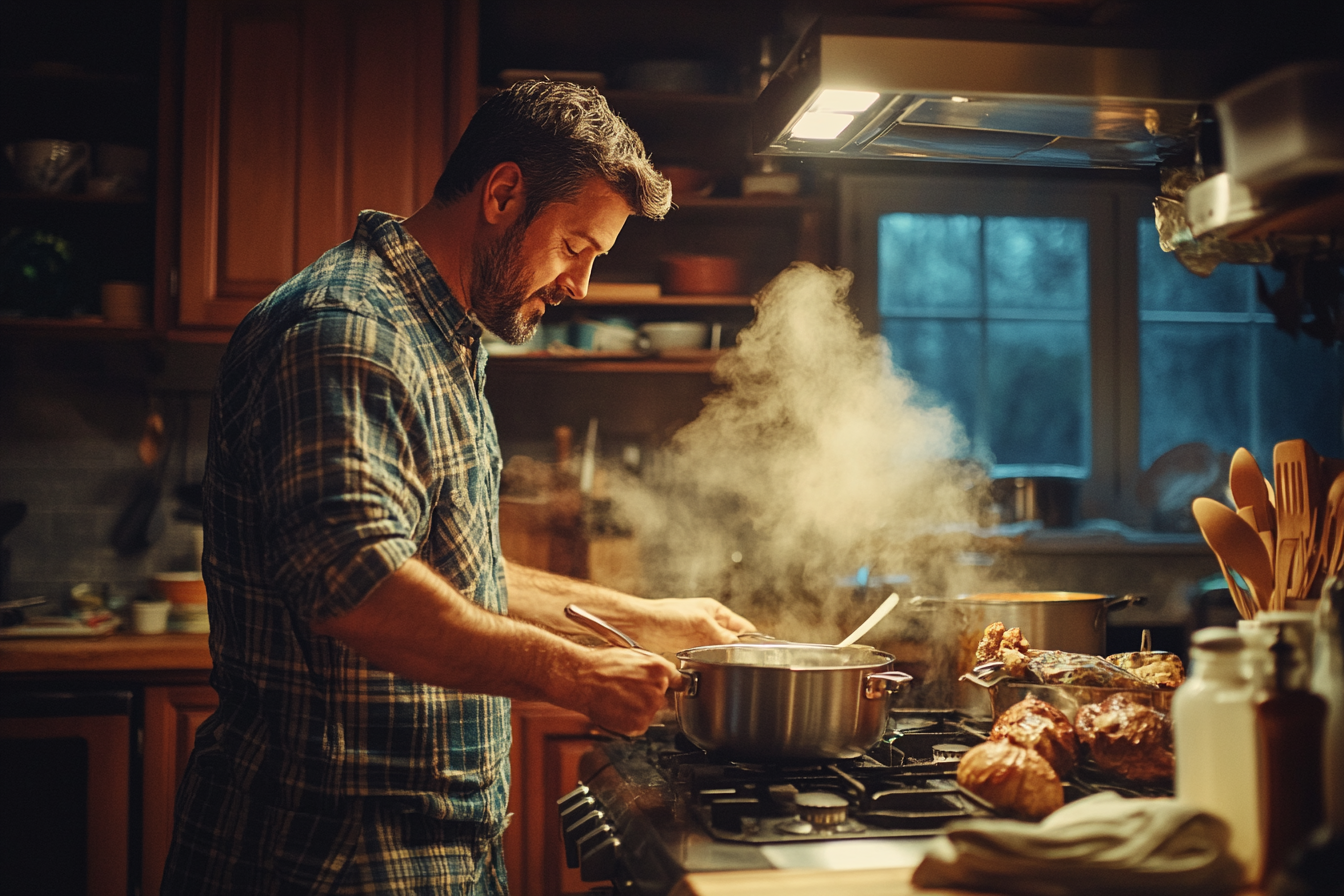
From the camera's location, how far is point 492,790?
4.17ft

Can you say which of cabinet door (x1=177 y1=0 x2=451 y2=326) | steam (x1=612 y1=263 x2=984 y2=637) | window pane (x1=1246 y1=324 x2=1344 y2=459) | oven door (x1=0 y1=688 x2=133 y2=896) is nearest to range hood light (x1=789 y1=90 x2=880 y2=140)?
steam (x1=612 y1=263 x2=984 y2=637)

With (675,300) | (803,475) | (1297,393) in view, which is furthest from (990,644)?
(1297,393)

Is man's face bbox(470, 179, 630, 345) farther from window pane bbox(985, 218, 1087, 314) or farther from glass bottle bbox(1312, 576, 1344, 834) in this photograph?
window pane bbox(985, 218, 1087, 314)

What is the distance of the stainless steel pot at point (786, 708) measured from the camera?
116 cm

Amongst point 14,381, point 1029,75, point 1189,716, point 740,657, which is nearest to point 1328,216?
point 1029,75

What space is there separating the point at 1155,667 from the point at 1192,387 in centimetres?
239

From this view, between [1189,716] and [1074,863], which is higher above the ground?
[1189,716]

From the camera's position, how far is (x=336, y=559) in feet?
3.23

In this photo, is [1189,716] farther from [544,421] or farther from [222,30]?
[222,30]

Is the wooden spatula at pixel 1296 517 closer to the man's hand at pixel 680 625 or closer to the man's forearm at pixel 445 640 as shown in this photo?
the man's hand at pixel 680 625

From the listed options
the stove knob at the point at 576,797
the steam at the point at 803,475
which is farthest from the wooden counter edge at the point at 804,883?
A: the steam at the point at 803,475

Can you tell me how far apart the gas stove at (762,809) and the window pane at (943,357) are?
2022 mm

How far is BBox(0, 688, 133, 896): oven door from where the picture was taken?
222 centimetres

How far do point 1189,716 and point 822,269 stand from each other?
254 centimetres
